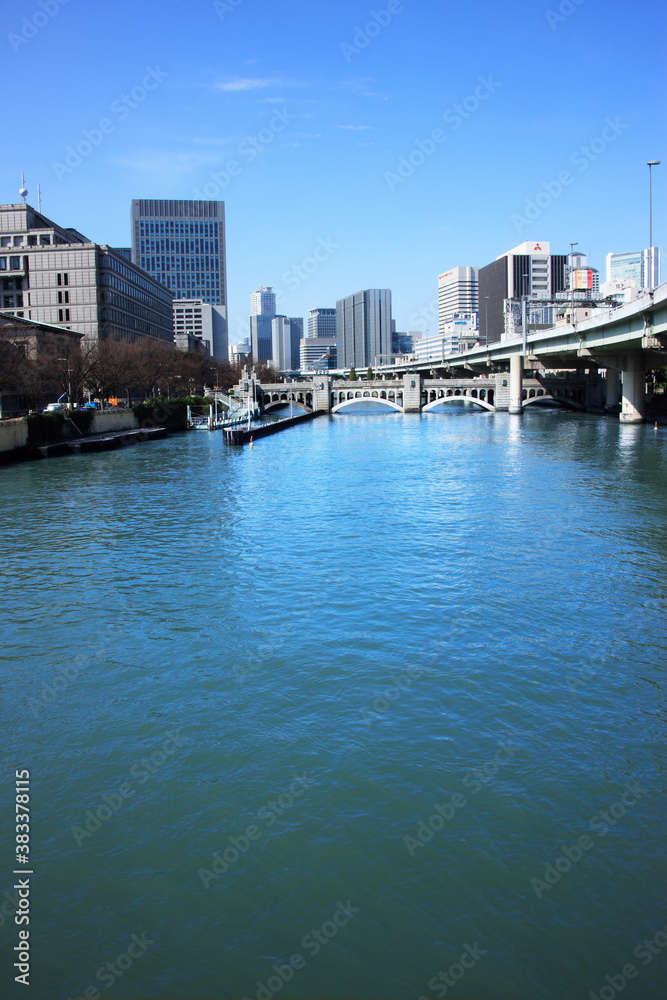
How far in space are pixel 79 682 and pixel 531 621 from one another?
319 inches

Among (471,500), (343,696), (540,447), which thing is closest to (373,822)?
(343,696)

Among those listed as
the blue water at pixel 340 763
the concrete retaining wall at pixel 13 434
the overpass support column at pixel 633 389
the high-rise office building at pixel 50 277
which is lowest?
the blue water at pixel 340 763

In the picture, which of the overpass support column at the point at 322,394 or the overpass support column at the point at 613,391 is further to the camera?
the overpass support column at the point at 322,394

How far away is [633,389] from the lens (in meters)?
64.9

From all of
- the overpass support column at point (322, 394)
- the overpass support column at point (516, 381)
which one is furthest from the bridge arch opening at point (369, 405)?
A: the overpass support column at point (516, 381)

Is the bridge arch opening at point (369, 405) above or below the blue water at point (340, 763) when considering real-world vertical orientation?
above

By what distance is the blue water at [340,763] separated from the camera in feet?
21.6

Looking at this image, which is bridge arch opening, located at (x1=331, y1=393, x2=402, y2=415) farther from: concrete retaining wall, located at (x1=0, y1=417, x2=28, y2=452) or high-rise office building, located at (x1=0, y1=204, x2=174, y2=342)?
concrete retaining wall, located at (x1=0, y1=417, x2=28, y2=452)

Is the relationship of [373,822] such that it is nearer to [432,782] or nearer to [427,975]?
[432,782]

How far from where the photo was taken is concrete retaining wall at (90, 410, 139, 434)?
63.2 meters

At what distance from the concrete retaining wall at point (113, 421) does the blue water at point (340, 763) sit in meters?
42.0

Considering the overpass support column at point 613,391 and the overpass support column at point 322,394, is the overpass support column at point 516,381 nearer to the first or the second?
the overpass support column at point 613,391

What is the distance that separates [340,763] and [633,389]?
61745 mm

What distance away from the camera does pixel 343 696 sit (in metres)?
11.5
